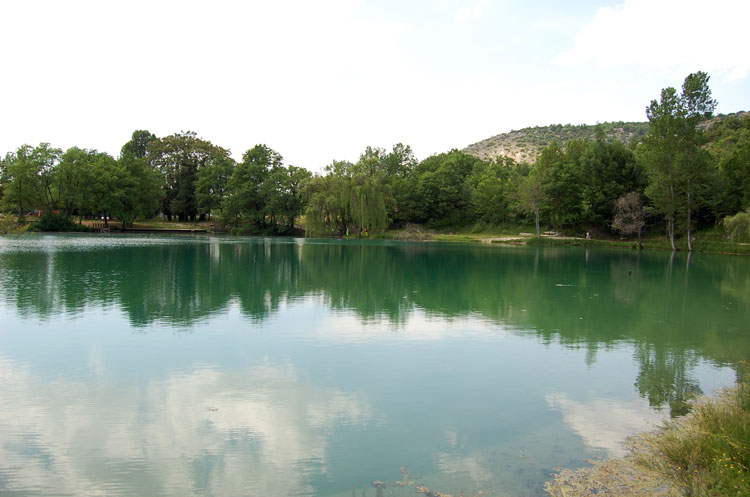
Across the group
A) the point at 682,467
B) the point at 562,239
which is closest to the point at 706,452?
the point at 682,467

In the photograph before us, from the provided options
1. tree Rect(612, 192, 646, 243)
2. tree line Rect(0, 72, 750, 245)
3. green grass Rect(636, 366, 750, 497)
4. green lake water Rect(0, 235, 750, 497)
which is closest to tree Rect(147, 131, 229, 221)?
tree line Rect(0, 72, 750, 245)

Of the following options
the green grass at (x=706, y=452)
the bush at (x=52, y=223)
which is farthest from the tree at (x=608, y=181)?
the bush at (x=52, y=223)

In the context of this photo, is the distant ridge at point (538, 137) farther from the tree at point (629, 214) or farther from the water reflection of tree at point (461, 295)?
the water reflection of tree at point (461, 295)

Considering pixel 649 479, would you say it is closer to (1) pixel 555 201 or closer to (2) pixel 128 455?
Result: (2) pixel 128 455

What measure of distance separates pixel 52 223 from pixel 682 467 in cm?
7599

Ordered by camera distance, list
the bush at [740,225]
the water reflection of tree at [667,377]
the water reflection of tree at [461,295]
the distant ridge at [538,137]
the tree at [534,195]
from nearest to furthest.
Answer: the water reflection of tree at [667,377]
the water reflection of tree at [461,295]
the bush at [740,225]
the tree at [534,195]
the distant ridge at [538,137]

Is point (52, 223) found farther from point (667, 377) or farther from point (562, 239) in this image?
point (667, 377)

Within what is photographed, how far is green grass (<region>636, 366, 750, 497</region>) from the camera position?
467cm

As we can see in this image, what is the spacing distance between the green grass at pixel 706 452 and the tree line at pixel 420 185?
145 feet

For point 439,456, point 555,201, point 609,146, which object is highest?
point 609,146

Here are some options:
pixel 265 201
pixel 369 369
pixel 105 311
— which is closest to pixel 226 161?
pixel 265 201

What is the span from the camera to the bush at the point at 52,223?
66.1 meters

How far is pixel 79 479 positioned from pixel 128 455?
0.57 meters

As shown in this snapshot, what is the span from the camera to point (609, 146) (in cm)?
6288
